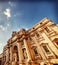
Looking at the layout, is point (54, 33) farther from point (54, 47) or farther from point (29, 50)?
point (29, 50)

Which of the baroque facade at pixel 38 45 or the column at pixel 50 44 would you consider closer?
the column at pixel 50 44

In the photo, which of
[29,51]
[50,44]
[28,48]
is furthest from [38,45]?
[50,44]

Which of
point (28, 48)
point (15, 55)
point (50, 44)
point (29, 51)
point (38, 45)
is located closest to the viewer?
point (50, 44)

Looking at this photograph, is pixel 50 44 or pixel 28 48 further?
pixel 28 48

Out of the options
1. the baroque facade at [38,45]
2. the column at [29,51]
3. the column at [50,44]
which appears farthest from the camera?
the column at [29,51]

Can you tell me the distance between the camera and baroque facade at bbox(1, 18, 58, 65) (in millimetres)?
13852

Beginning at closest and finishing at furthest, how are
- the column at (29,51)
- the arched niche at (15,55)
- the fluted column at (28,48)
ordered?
the column at (29,51) → the fluted column at (28,48) → the arched niche at (15,55)

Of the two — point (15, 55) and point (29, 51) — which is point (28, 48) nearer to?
point (29, 51)

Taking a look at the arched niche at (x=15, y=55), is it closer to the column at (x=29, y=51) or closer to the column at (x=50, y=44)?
the column at (x=29, y=51)

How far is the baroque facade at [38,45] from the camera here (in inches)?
545

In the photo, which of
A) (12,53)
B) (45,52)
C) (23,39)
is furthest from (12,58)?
(45,52)

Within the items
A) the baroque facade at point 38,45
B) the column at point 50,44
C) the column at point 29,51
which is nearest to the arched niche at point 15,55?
the baroque facade at point 38,45

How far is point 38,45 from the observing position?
16031 mm

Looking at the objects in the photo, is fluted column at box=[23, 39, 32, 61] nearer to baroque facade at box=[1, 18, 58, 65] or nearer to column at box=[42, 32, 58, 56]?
baroque facade at box=[1, 18, 58, 65]
